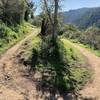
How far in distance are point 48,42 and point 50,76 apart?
817 centimetres

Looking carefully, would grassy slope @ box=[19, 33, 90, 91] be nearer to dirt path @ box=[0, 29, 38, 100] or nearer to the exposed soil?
the exposed soil

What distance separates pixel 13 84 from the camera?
20.9 metres

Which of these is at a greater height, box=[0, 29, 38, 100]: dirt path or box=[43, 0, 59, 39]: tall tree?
box=[43, 0, 59, 39]: tall tree

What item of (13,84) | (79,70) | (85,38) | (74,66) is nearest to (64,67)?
(79,70)

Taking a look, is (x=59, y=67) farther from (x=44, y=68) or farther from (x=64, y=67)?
(x=44, y=68)

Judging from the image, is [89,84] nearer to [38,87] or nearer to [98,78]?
[98,78]

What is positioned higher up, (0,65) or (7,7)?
(7,7)

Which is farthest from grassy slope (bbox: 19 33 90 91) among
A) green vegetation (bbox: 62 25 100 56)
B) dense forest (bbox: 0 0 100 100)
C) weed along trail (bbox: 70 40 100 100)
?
green vegetation (bbox: 62 25 100 56)

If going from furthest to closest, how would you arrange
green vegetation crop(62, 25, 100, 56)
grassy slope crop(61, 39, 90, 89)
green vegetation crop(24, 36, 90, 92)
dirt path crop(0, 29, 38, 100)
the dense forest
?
green vegetation crop(62, 25, 100, 56) < grassy slope crop(61, 39, 90, 89) < green vegetation crop(24, 36, 90, 92) < the dense forest < dirt path crop(0, 29, 38, 100)

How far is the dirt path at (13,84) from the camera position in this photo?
19125 millimetres

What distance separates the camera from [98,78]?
2477cm

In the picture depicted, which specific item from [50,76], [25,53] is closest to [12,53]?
[25,53]

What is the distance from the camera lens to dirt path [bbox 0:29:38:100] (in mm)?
19125

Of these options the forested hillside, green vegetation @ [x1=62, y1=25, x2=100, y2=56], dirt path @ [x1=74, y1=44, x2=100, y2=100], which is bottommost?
green vegetation @ [x1=62, y1=25, x2=100, y2=56]
